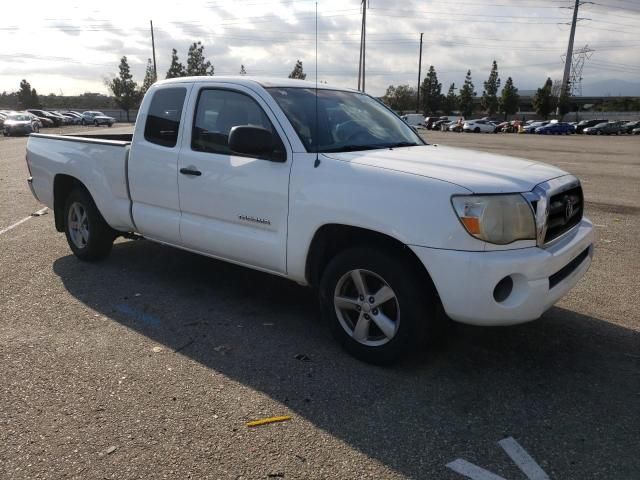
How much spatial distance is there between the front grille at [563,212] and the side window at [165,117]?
3.06 meters

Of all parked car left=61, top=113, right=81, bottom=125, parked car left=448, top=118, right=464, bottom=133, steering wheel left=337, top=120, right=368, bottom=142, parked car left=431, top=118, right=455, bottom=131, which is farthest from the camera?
parked car left=431, top=118, right=455, bottom=131

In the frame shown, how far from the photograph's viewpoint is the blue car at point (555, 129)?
62125 millimetres

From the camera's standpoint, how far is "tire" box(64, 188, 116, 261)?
230 inches

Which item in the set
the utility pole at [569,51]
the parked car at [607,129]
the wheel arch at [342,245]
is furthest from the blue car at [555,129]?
the wheel arch at [342,245]

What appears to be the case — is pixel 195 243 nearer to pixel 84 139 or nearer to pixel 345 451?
pixel 84 139

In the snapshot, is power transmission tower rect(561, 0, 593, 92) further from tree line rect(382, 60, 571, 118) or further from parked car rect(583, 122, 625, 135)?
parked car rect(583, 122, 625, 135)

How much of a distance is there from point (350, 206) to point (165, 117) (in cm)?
229

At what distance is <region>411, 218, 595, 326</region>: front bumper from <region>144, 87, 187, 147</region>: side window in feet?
8.52

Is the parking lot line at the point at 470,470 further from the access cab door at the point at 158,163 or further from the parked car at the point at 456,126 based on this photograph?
the parked car at the point at 456,126

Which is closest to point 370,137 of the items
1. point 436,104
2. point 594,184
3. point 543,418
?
point 543,418

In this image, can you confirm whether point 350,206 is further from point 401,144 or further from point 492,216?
point 401,144

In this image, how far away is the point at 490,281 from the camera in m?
3.16

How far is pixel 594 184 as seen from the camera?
43.6ft

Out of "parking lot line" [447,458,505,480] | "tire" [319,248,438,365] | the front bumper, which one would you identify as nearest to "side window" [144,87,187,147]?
"tire" [319,248,438,365]
